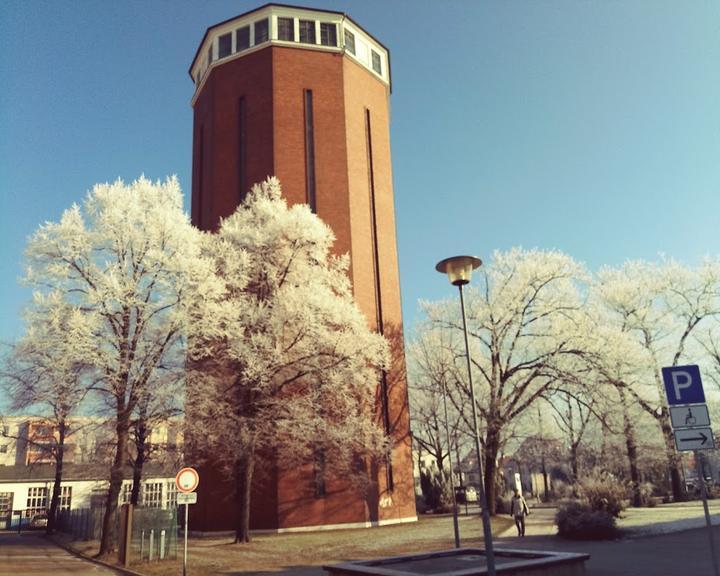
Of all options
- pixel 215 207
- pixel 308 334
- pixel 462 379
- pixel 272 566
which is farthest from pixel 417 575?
pixel 215 207

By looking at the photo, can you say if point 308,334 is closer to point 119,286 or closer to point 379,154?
point 119,286

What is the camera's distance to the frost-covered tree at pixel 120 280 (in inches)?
829

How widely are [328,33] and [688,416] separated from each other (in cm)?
3259

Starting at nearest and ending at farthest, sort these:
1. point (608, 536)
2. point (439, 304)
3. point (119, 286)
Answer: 1. point (608, 536)
2. point (119, 286)
3. point (439, 304)

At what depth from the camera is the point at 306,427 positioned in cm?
2288

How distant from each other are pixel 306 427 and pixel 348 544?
14.4 feet

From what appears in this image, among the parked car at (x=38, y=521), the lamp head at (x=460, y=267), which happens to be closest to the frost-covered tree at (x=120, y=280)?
the lamp head at (x=460, y=267)

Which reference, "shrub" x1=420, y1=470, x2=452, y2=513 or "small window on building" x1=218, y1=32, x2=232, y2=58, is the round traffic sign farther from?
"small window on building" x1=218, y1=32, x2=232, y2=58

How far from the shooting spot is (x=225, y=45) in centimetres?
3638

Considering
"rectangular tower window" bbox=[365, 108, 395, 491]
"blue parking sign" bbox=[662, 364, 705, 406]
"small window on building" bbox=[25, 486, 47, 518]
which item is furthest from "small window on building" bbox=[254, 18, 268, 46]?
"small window on building" bbox=[25, 486, 47, 518]

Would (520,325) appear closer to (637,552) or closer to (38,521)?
(637,552)

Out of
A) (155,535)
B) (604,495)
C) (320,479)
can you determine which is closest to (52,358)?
(155,535)

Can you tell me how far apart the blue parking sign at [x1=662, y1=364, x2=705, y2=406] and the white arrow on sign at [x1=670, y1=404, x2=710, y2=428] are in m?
0.09

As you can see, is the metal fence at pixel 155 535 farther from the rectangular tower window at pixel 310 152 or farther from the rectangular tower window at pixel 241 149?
the rectangular tower window at pixel 241 149
